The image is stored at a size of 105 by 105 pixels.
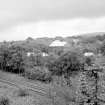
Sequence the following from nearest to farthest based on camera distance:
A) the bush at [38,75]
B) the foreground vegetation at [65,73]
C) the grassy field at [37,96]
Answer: the foreground vegetation at [65,73] → the grassy field at [37,96] → the bush at [38,75]

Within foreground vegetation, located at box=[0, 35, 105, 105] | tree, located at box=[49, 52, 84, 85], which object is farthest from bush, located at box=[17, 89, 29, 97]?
tree, located at box=[49, 52, 84, 85]

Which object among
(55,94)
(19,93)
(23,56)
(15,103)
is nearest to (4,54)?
(23,56)

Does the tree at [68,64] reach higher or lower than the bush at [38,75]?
higher

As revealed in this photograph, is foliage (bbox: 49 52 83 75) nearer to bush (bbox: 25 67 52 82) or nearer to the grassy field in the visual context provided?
bush (bbox: 25 67 52 82)

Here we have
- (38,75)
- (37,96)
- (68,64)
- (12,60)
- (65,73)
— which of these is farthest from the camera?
(12,60)

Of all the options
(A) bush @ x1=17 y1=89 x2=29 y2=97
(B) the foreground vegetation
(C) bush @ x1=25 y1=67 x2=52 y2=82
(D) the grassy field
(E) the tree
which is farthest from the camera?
(E) the tree

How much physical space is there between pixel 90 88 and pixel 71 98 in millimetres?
3281

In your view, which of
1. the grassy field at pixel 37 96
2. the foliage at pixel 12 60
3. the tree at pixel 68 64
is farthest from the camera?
the foliage at pixel 12 60

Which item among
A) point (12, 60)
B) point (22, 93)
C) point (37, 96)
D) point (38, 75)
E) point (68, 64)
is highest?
point (12, 60)

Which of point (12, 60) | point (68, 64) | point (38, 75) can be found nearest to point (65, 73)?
point (68, 64)

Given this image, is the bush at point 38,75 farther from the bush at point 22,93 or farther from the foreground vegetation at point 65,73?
the bush at point 22,93

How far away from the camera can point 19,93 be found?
18.0 metres

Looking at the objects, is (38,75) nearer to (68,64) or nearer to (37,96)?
(68,64)

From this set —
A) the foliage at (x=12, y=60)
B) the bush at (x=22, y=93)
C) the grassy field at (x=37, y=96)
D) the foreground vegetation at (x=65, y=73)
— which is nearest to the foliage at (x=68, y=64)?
the foreground vegetation at (x=65, y=73)
